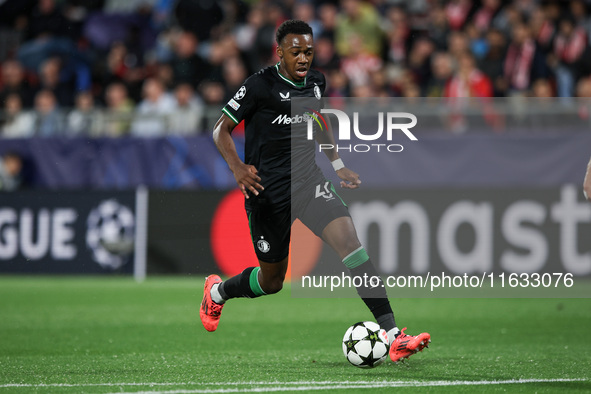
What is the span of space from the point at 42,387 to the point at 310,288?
7.46 m

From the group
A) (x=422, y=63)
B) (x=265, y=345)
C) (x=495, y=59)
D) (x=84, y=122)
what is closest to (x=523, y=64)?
(x=495, y=59)

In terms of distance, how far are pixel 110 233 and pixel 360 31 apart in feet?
16.3

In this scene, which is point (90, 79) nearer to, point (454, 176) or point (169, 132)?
point (169, 132)

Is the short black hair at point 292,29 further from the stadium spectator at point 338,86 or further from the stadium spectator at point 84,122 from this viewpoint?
the stadium spectator at point 84,122

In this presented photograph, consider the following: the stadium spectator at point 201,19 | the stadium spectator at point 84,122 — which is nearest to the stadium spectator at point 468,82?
the stadium spectator at point 201,19

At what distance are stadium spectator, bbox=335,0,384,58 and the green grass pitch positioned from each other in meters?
4.60

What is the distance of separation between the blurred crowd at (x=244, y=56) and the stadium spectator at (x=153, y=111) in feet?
0.06

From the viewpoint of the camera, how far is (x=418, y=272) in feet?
38.7

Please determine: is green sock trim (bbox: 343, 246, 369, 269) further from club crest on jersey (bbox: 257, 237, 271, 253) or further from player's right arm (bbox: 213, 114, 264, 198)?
player's right arm (bbox: 213, 114, 264, 198)

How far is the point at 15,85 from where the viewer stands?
53.0 feet

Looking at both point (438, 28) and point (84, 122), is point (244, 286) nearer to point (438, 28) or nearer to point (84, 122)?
point (84, 122)

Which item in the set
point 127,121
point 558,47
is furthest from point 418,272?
point 127,121

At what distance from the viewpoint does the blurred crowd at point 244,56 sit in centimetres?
1302

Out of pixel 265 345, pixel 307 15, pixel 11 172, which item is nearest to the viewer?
pixel 265 345
